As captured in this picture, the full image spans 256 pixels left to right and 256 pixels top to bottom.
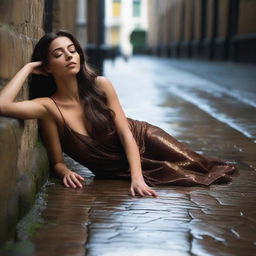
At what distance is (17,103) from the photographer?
9.73ft

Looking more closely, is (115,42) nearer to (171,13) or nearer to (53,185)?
(171,13)

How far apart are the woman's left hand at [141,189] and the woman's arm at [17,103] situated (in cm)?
72

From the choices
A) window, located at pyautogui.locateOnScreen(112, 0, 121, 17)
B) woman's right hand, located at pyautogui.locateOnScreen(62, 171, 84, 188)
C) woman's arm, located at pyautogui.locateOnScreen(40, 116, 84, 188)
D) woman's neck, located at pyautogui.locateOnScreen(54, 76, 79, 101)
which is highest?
window, located at pyautogui.locateOnScreen(112, 0, 121, 17)

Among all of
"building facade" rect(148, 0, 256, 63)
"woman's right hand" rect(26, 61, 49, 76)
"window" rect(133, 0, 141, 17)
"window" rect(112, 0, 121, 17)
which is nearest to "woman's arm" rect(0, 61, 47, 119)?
"woman's right hand" rect(26, 61, 49, 76)

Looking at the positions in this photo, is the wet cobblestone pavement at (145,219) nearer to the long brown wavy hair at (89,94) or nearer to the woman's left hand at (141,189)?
the woman's left hand at (141,189)

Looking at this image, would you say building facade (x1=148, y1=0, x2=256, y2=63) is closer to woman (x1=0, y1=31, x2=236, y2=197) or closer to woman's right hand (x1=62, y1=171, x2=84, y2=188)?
woman (x1=0, y1=31, x2=236, y2=197)

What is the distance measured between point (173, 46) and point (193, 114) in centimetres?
3061

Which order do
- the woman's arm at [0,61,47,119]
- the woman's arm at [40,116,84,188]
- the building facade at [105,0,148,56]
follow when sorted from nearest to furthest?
the woman's arm at [0,61,47,119], the woman's arm at [40,116,84,188], the building facade at [105,0,148,56]

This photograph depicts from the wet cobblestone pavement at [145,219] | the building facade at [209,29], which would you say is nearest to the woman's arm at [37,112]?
the wet cobblestone pavement at [145,219]

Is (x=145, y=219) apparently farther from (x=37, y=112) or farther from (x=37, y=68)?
(x=37, y=68)

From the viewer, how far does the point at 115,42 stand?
2394 inches

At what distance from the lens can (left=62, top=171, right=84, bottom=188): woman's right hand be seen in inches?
137

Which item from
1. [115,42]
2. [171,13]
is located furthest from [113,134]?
[115,42]

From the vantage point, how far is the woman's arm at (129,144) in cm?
331
